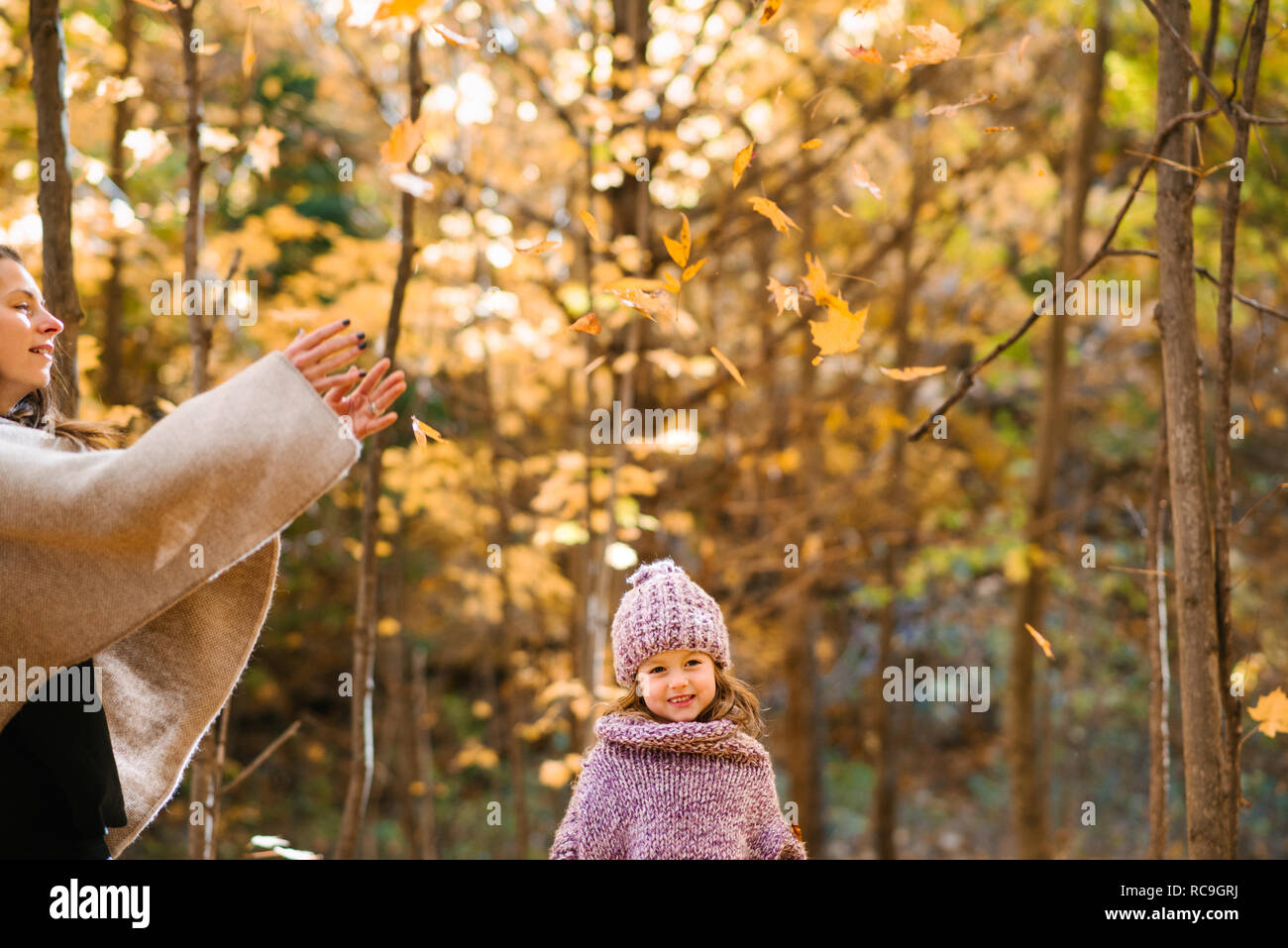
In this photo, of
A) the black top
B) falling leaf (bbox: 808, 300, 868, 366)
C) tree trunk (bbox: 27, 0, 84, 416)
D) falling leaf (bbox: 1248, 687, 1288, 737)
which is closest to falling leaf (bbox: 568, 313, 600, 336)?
falling leaf (bbox: 808, 300, 868, 366)

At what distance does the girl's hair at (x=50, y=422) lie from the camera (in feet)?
4.98

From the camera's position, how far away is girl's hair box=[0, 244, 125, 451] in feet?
4.98

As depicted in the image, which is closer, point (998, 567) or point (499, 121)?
point (499, 121)

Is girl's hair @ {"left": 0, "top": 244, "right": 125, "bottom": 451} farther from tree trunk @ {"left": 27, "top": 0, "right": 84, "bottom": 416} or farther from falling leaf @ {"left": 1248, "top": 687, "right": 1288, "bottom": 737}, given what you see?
falling leaf @ {"left": 1248, "top": 687, "right": 1288, "bottom": 737}

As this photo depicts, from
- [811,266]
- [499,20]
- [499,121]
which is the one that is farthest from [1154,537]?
[499,121]

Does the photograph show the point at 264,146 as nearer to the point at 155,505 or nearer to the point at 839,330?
the point at 839,330

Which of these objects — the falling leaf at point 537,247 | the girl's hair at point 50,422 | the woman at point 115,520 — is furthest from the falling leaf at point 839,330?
the girl's hair at point 50,422

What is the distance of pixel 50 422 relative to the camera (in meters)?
1.54

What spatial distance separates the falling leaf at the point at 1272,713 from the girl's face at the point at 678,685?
105 cm

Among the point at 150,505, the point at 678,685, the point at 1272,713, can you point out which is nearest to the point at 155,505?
the point at 150,505

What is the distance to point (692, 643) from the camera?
188 centimetres

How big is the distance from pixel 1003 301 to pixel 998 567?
2368 mm

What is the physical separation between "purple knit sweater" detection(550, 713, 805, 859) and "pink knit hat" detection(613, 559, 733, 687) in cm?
13

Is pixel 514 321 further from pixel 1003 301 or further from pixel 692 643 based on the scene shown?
pixel 1003 301
